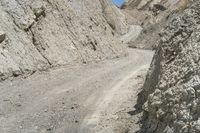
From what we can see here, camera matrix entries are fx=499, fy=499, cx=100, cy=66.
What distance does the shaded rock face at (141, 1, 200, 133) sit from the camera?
29.7 feet

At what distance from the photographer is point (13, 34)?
23750 millimetres

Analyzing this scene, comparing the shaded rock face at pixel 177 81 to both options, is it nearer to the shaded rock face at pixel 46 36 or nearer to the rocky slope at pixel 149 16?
the shaded rock face at pixel 46 36

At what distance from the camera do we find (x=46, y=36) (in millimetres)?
26062

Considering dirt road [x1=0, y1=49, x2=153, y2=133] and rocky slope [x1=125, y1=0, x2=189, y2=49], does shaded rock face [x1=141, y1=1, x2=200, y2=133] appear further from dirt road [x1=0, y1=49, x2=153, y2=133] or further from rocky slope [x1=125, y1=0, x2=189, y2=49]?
rocky slope [x1=125, y1=0, x2=189, y2=49]

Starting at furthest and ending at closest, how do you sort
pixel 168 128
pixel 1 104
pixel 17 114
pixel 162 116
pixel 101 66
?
pixel 101 66
pixel 1 104
pixel 17 114
pixel 162 116
pixel 168 128

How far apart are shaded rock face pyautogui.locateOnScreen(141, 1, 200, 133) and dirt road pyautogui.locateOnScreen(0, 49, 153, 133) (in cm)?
125

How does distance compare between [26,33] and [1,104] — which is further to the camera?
[26,33]

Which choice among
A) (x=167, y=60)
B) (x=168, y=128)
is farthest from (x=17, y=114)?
(x=168, y=128)

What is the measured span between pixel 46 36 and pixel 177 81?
A: 1650 centimetres

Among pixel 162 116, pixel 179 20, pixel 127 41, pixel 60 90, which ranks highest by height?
pixel 179 20

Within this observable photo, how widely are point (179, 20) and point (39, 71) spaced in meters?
12.0

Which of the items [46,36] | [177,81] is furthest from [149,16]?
[177,81]

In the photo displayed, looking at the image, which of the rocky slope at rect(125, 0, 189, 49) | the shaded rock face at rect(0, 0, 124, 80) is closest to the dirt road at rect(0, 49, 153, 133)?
the shaded rock face at rect(0, 0, 124, 80)

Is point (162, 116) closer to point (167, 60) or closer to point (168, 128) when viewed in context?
point (168, 128)
